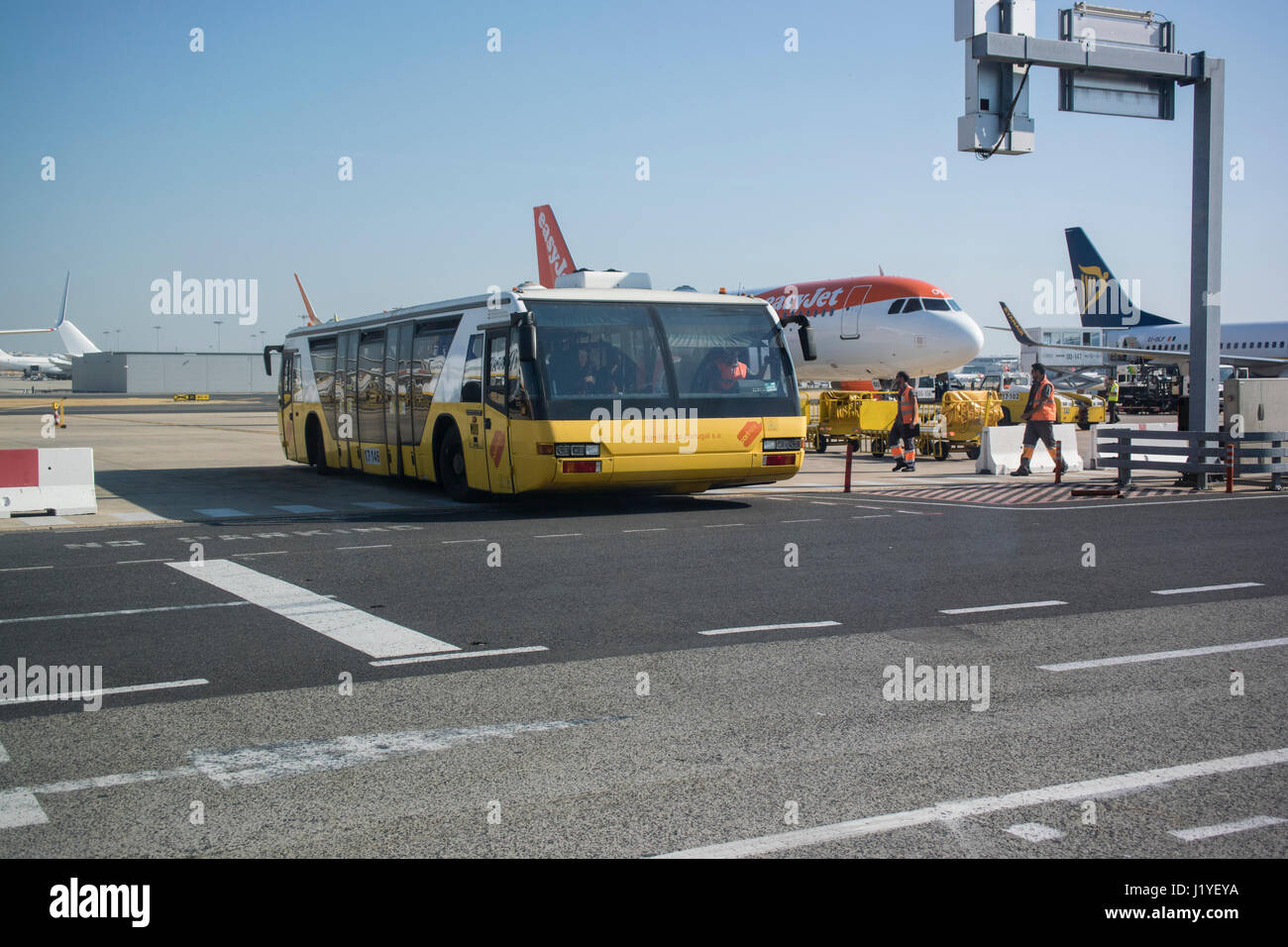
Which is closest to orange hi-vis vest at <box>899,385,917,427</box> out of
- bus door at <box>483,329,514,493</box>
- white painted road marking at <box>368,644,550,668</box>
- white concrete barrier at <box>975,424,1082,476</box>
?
white concrete barrier at <box>975,424,1082,476</box>

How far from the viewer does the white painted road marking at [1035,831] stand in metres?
4.29

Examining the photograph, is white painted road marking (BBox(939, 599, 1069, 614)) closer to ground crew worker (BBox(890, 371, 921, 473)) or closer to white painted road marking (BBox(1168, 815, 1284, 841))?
white painted road marking (BBox(1168, 815, 1284, 841))

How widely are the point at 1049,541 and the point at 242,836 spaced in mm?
9825

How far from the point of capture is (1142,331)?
63.1 m

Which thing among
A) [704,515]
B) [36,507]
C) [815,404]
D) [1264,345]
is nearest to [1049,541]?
[704,515]

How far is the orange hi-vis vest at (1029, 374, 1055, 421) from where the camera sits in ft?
→ 69.4

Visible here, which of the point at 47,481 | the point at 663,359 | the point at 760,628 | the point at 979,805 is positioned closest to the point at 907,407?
the point at 663,359

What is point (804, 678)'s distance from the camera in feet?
21.9

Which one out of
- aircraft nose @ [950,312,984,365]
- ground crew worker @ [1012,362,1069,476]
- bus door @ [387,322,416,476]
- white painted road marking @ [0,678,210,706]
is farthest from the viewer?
aircraft nose @ [950,312,984,365]

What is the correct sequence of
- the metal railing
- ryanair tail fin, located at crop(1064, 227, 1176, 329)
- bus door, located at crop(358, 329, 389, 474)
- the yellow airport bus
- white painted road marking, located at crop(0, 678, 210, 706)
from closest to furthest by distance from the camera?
white painted road marking, located at crop(0, 678, 210, 706), the yellow airport bus, the metal railing, bus door, located at crop(358, 329, 389, 474), ryanair tail fin, located at crop(1064, 227, 1176, 329)

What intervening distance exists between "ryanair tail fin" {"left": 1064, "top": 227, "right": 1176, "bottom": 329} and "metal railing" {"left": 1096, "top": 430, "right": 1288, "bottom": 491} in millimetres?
50222

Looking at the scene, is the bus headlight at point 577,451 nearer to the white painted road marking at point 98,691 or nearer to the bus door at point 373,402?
the bus door at point 373,402

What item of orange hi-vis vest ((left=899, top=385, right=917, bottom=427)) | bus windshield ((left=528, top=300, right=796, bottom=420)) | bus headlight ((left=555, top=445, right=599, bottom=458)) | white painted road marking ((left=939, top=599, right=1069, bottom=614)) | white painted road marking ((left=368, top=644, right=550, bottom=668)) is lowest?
white painted road marking ((left=368, top=644, right=550, bottom=668))

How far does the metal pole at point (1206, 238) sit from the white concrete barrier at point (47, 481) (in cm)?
1574
